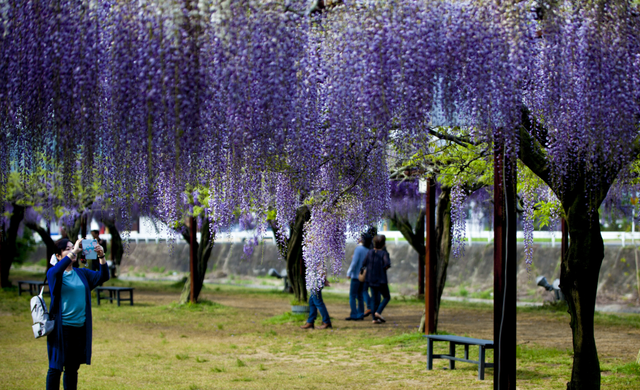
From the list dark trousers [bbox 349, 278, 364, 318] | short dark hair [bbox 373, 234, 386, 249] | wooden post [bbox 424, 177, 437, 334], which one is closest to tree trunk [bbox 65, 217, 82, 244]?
dark trousers [bbox 349, 278, 364, 318]

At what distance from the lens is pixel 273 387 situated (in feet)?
25.0

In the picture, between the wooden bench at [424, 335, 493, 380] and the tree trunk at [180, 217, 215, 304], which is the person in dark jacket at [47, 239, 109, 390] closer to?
the wooden bench at [424, 335, 493, 380]

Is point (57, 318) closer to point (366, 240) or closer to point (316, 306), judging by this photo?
point (316, 306)

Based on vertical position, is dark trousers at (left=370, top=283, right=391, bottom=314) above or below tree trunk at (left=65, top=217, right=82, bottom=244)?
below

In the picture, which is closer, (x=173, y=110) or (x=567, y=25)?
(x=173, y=110)

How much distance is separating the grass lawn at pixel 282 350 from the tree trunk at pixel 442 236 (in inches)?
44.4

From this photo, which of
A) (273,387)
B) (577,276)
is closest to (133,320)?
(273,387)

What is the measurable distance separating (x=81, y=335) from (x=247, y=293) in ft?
54.3

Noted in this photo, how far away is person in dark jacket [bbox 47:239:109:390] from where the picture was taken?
19.2 feet

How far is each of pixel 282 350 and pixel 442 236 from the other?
3564mm

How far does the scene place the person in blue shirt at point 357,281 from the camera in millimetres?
14148

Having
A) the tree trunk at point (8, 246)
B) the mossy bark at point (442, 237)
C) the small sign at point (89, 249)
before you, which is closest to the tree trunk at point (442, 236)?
the mossy bark at point (442, 237)

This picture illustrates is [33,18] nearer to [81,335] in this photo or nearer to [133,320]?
[81,335]

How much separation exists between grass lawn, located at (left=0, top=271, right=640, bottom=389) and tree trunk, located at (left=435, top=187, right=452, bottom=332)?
1128mm
